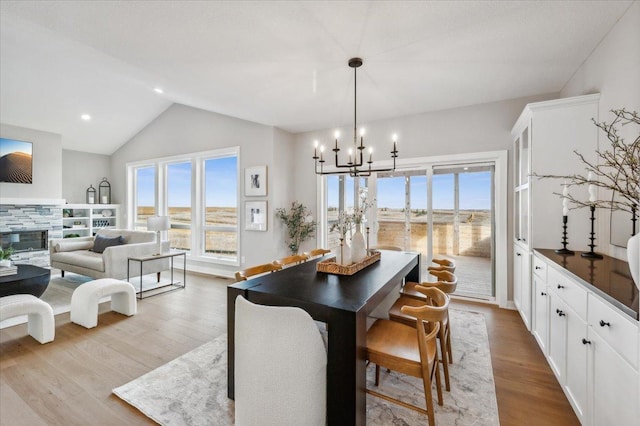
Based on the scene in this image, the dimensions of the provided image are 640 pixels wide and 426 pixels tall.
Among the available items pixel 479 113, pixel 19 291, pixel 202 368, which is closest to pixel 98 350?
pixel 202 368

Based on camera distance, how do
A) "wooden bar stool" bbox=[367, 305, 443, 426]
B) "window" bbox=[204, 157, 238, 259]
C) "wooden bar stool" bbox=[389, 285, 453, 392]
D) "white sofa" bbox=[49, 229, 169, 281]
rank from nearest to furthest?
"wooden bar stool" bbox=[367, 305, 443, 426] < "wooden bar stool" bbox=[389, 285, 453, 392] < "white sofa" bbox=[49, 229, 169, 281] < "window" bbox=[204, 157, 238, 259]

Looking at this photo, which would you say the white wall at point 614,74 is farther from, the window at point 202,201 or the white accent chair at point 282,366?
the window at point 202,201

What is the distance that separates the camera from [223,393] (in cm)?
203

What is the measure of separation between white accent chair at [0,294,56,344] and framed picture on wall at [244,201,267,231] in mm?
2866

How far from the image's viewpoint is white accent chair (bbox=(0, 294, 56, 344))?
8.50 feet

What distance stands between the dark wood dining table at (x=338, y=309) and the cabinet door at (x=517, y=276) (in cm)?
210

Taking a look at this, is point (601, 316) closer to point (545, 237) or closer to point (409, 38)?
point (545, 237)

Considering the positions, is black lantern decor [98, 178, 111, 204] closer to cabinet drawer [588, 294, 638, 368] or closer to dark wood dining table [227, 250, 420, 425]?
dark wood dining table [227, 250, 420, 425]

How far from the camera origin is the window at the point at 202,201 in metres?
5.70

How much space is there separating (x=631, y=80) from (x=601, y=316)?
1845 millimetres

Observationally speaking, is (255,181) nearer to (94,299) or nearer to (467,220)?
(94,299)

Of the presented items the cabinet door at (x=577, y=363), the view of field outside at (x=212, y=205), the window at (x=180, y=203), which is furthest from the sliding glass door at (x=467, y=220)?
the window at (x=180, y=203)

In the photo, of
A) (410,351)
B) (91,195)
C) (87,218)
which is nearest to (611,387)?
(410,351)

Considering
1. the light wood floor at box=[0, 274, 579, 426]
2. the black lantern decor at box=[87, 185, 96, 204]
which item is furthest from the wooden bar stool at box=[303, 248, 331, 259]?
the black lantern decor at box=[87, 185, 96, 204]
